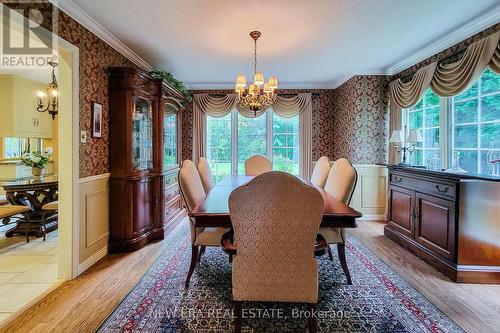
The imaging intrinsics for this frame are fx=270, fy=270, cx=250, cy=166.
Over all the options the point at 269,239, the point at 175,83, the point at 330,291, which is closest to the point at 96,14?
the point at 175,83

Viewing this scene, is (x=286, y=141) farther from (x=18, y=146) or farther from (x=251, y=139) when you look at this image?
(x=18, y=146)

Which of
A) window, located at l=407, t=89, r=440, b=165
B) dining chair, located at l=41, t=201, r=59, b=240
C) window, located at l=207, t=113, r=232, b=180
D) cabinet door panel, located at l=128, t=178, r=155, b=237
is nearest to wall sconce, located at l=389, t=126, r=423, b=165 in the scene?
window, located at l=407, t=89, r=440, b=165

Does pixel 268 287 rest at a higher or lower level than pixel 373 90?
lower

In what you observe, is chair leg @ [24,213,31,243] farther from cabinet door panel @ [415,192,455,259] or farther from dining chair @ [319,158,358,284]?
cabinet door panel @ [415,192,455,259]

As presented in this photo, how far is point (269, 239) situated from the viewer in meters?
1.54

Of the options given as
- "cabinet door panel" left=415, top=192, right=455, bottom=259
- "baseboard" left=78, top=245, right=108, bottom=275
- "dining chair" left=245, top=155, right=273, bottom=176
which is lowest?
Answer: "baseboard" left=78, top=245, right=108, bottom=275

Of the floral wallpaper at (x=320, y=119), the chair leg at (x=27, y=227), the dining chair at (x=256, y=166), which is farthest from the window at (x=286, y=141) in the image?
the chair leg at (x=27, y=227)

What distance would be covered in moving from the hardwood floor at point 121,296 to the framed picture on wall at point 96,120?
1.37 metres

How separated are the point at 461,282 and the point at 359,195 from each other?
2.25 metres

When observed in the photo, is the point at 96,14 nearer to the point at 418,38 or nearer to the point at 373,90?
the point at 418,38

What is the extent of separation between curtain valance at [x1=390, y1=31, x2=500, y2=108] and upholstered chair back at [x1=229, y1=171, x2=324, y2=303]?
8.04 feet

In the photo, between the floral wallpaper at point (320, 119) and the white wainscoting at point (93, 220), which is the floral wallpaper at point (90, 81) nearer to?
the white wainscoting at point (93, 220)

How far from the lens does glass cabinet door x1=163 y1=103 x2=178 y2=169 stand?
4.09 metres

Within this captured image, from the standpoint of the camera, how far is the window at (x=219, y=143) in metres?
5.51
